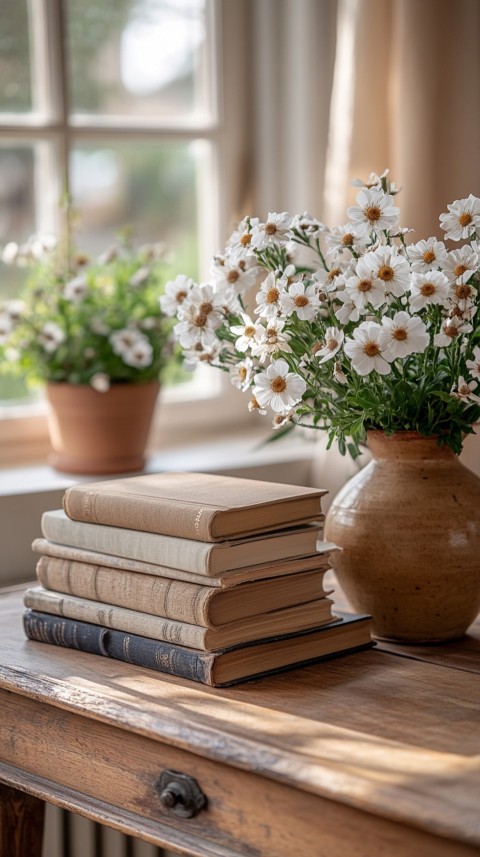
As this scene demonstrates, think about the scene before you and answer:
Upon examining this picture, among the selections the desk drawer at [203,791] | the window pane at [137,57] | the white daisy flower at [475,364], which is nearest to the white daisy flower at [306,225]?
the white daisy flower at [475,364]

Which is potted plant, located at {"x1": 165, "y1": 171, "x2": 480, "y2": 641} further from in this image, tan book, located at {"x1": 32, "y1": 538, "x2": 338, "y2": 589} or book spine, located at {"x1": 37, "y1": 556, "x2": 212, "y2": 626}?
book spine, located at {"x1": 37, "y1": 556, "x2": 212, "y2": 626}

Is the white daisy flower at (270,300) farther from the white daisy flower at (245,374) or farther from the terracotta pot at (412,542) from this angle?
the terracotta pot at (412,542)

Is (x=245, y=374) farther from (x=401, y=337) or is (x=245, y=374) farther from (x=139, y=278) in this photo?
(x=139, y=278)

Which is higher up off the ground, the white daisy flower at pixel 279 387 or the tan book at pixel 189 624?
the white daisy flower at pixel 279 387

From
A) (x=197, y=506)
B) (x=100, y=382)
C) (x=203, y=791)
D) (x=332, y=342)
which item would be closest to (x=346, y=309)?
(x=332, y=342)

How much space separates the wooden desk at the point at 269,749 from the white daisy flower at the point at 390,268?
387 millimetres

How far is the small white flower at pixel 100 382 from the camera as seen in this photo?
6.33 feet

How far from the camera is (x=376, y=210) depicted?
119 centimetres

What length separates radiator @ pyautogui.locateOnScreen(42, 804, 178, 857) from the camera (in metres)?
1.89

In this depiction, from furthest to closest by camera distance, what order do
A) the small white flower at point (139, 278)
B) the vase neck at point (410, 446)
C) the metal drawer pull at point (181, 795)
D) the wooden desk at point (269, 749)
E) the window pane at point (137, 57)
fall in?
1. the window pane at point (137, 57)
2. the small white flower at point (139, 278)
3. the vase neck at point (410, 446)
4. the metal drawer pull at point (181, 795)
5. the wooden desk at point (269, 749)

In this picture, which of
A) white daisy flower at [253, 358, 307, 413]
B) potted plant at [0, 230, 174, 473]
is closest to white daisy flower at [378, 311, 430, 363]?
white daisy flower at [253, 358, 307, 413]

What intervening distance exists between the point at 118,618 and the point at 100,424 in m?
0.79

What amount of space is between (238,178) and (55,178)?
0.43 meters

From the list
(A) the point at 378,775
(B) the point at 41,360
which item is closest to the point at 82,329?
(B) the point at 41,360
